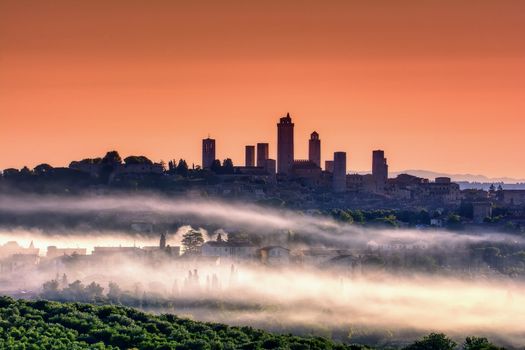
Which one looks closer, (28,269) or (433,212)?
(28,269)

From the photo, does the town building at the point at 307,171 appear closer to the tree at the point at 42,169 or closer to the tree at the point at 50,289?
the tree at the point at 42,169

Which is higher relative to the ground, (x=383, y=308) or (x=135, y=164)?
(x=135, y=164)

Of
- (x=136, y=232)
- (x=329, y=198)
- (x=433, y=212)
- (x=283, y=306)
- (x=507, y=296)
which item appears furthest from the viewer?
(x=329, y=198)

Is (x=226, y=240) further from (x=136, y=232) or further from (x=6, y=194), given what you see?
(x=6, y=194)

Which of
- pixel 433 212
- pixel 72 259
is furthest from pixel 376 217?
pixel 72 259

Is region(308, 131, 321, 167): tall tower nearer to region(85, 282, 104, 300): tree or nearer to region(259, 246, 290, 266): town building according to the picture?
region(259, 246, 290, 266): town building

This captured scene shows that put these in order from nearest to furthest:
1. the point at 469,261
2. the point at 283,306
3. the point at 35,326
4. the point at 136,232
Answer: the point at 35,326, the point at 283,306, the point at 469,261, the point at 136,232

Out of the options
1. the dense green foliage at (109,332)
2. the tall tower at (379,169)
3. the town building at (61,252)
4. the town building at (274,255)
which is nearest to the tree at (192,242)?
the town building at (274,255)
